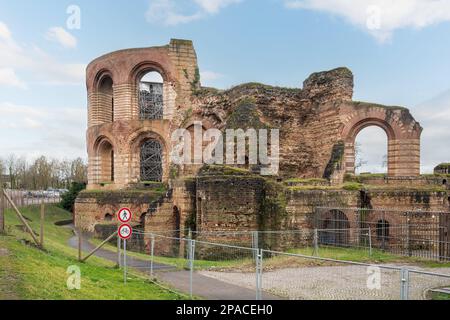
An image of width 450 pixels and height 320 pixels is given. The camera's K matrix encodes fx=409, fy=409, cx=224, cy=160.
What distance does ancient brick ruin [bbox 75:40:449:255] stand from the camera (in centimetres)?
1742

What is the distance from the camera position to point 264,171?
19656 mm

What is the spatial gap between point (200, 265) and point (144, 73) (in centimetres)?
2007

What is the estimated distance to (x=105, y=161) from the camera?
3158 cm

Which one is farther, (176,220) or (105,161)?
(105,161)

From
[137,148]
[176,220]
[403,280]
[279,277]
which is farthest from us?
[137,148]

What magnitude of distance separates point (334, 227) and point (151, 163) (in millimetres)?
24240

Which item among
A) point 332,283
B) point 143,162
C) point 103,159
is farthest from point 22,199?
point 332,283

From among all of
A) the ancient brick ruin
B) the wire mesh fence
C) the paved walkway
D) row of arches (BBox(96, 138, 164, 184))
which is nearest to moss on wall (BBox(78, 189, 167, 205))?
the ancient brick ruin

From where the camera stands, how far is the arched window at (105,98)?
32156 mm

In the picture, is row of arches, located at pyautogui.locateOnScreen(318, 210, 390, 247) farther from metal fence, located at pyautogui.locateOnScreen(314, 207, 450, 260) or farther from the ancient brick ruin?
the ancient brick ruin

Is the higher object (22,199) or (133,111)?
(133,111)

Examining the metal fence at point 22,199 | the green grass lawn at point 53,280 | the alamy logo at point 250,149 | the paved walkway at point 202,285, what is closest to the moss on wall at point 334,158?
the alamy logo at point 250,149

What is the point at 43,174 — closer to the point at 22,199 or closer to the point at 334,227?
the point at 22,199
